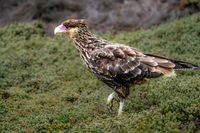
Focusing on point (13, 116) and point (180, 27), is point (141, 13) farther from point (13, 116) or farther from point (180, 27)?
point (13, 116)

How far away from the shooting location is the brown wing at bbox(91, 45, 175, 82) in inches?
536

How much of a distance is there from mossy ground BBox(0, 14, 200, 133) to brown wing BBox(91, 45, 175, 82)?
80 cm

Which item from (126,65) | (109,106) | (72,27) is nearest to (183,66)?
(126,65)

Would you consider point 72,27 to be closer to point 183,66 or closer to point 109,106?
point 109,106

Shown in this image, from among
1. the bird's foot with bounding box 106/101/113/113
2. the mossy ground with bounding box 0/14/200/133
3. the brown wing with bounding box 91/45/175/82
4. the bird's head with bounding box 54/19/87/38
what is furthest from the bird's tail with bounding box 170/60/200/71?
the bird's head with bounding box 54/19/87/38

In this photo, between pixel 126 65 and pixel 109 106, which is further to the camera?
pixel 109 106

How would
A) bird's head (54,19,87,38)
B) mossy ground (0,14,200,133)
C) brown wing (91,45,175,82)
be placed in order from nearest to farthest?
mossy ground (0,14,200,133) → brown wing (91,45,175,82) → bird's head (54,19,87,38)

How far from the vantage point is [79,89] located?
18.1 metres

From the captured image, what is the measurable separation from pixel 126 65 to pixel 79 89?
4611 millimetres

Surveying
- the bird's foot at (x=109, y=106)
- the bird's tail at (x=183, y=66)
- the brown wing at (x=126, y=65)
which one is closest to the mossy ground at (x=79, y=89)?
the bird's foot at (x=109, y=106)

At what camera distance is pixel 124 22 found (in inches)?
1011

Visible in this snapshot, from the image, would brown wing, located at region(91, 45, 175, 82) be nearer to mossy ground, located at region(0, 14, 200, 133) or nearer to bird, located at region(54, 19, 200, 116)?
bird, located at region(54, 19, 200, 116)

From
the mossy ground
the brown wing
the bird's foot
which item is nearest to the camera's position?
the mossy ground

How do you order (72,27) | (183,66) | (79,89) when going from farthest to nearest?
(79,89), (72,27), (183,66)
